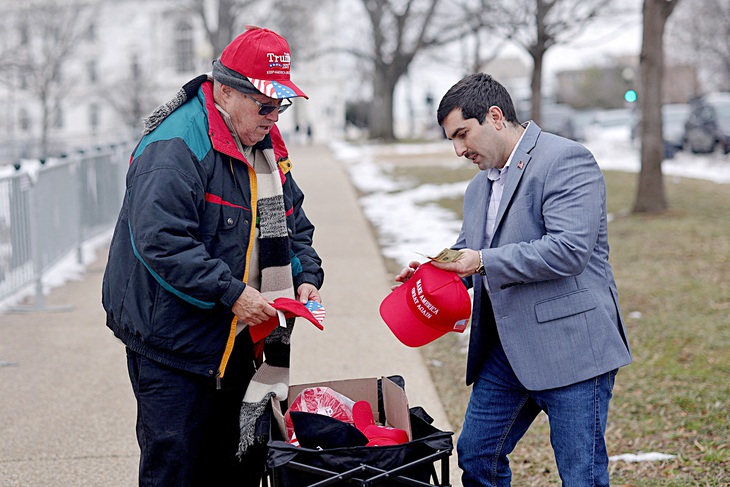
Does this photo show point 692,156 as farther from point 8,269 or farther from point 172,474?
point 172,474

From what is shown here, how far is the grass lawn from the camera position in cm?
461

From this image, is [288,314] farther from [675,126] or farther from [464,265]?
[675,126]

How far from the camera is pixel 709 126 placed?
23781 millimetres

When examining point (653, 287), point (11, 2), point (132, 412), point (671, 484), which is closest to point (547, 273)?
point (671, 484)

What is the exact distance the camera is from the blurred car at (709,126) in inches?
922

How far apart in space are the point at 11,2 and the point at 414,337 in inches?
1140

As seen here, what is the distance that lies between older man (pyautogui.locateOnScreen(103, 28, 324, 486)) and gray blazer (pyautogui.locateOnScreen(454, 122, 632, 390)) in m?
0.79

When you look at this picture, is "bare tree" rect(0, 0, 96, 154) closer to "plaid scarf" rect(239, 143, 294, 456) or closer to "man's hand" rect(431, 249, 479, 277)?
"plaid scarf" rect(239, 143, 294, 456)

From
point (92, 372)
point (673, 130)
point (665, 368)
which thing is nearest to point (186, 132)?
point (92, 372)

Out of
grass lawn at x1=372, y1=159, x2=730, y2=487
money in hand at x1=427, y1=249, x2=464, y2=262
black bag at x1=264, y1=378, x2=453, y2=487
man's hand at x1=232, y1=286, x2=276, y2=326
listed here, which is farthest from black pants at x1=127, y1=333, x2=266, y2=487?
grass lawn at x1=372, y1=159, x2=730, y2=487

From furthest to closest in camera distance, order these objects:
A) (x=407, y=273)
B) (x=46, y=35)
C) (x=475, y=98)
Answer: (x=46, y=35), (x=407, y=273), (x=475, y=98)

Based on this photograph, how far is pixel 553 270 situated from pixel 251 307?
Answer: 39.2 inches

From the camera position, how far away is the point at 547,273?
3.03m

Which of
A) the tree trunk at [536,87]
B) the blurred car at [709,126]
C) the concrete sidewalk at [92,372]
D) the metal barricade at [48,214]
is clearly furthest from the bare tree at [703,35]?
the concrete sidewalk at [92,372]
